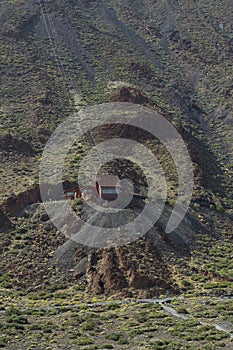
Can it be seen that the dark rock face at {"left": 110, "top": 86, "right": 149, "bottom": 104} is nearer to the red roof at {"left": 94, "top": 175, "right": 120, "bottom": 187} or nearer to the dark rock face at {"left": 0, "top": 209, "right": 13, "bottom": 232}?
the red roof at {"left": 94, "top": 175, "right": 120, "bottom": 187}

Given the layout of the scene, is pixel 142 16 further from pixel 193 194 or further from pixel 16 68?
pixel 193 194

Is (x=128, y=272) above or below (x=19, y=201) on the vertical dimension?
below

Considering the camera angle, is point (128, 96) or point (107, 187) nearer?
point (107, 187)

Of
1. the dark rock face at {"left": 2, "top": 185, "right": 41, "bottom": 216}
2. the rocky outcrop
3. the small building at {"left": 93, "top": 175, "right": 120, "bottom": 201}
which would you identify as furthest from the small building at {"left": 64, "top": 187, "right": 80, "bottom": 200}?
the rocky outcrop

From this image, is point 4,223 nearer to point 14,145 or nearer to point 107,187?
point 107,187

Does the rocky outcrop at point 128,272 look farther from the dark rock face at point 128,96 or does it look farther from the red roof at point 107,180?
the dark rock face at point 128,96

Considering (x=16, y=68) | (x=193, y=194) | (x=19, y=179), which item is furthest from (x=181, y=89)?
(x=19, y=179)

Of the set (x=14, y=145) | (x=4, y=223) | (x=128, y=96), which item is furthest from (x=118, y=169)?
(x=128, y=96)
